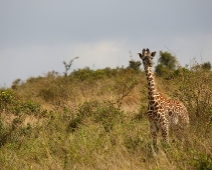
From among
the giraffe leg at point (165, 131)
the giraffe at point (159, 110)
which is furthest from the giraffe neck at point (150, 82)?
the giraffe leg at point (165, 131)

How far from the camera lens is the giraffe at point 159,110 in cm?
1005

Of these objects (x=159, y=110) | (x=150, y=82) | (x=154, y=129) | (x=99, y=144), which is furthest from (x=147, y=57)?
(x=99, y=144)

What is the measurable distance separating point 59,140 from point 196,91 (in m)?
3.20

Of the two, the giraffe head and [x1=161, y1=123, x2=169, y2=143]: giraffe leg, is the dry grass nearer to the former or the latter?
[x1=161, y1=123, x2=169, y2=143]: giraffe leg

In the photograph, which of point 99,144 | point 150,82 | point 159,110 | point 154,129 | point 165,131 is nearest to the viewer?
point 99,144

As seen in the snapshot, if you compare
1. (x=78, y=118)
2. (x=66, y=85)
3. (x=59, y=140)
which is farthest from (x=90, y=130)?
(x=66, y=85)

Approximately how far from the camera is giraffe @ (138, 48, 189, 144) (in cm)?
1005

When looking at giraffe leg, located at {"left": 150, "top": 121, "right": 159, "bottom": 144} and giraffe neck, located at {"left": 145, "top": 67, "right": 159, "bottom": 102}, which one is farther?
giraffe neck, located at {"left": 145, "top": 67, "right": 159, "bottom": 102}

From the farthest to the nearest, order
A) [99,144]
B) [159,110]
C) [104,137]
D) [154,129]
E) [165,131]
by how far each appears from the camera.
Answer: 1. [159,110]
2. [154,129]
3. [165,131]
4. [104,137]
5. [99,144]

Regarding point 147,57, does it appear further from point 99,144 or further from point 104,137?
point 99,144

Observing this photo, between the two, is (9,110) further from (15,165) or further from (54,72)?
(54,72)

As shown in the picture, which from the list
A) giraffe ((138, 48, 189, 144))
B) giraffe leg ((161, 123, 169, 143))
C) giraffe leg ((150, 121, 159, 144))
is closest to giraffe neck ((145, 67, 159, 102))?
giraffe ((138, 48, 189, 144))

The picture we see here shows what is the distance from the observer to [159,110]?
33.4 ft

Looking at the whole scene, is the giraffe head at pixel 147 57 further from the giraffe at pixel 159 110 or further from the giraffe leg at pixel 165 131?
the giraffe leg at pixel 165 131
